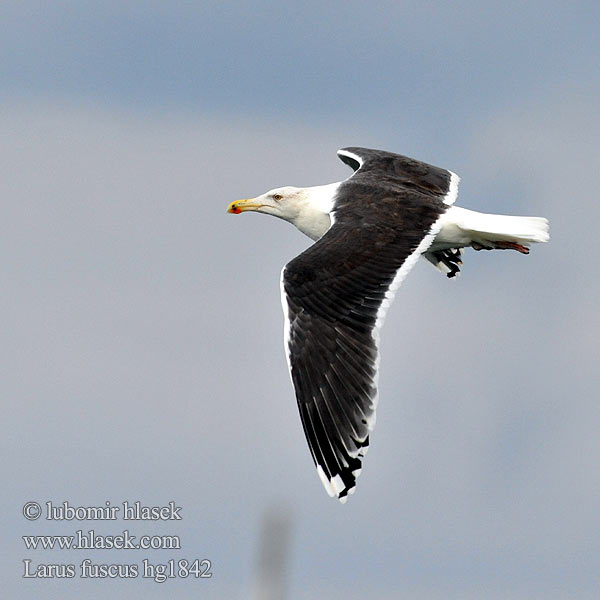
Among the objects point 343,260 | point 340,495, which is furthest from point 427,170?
point 340,495


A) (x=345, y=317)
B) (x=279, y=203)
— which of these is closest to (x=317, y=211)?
(x=279, y=203)

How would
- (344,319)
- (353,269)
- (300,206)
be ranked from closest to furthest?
(344,319), (353,269), (300,206)

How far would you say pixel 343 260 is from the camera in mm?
16000

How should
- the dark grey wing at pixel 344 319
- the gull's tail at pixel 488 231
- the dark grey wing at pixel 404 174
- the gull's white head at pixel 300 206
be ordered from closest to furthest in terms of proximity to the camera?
the dark grey wing at pixel 344 319
the gull's tail at pixel 488 231
the dark grey wing at pixel 404 174
the gull's white head at pixel 300 206

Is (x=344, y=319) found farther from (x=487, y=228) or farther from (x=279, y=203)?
(x=279, y=203)

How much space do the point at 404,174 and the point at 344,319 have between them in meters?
6.56

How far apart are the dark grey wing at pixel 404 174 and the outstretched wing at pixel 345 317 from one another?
175cm

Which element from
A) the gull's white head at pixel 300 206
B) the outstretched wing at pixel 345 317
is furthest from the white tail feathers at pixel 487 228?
the gull's white head at pixel 300 206

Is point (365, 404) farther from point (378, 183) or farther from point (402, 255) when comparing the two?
point (378, 183)

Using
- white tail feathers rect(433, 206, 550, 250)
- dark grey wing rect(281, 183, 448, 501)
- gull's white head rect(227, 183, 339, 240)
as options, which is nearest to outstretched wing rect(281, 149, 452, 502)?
dark grey wing rect(281, 183, 448, 501)

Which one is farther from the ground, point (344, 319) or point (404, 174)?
point (404, 174)

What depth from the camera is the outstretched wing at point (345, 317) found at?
45.5 feet

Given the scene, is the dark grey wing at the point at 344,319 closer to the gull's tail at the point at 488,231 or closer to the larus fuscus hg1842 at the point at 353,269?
the larus fuscus hg1842 at the point at 353,269

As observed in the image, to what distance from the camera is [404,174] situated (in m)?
20.7
